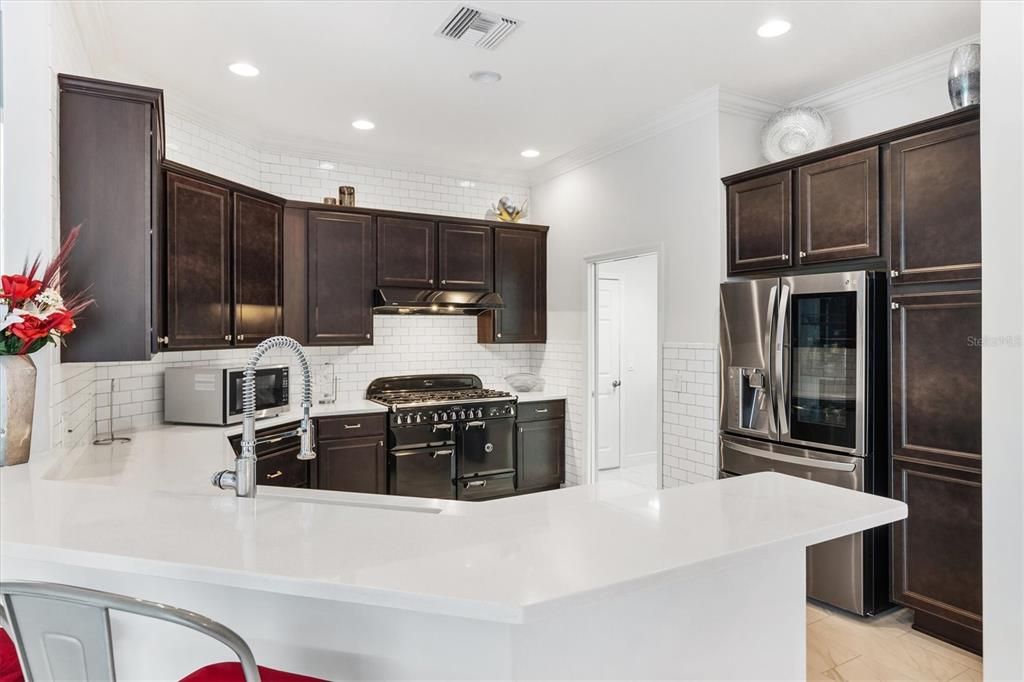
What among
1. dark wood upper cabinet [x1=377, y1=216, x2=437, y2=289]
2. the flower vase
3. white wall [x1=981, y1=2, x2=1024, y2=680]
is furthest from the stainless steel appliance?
the flower vase

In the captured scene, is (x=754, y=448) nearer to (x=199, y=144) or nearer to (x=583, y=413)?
(x=583, y=413)

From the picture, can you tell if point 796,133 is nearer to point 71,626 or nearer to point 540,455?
point 540,455

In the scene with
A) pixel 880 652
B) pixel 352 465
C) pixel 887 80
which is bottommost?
pixel 880 652

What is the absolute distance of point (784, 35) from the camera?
306cm

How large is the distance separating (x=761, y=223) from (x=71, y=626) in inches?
141

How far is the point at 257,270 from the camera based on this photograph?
4.07m

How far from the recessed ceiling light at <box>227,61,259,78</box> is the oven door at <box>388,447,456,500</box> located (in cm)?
268

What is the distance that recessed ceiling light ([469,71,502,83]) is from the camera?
3.53m

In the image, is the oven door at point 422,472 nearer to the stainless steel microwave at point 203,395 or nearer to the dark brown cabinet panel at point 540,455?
the dark brown cabinet panel at point 540,455

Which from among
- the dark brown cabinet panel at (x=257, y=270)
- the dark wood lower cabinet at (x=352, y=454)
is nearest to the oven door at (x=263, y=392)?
the dark brown cabinet panel at (x=257, y=270)

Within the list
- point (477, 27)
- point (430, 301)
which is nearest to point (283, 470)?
point (430, 301)

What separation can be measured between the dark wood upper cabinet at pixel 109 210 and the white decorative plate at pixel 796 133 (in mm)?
3339

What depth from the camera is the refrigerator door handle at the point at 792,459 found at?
3.08 meters

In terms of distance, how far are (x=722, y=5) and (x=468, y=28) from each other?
1183 millimetres
